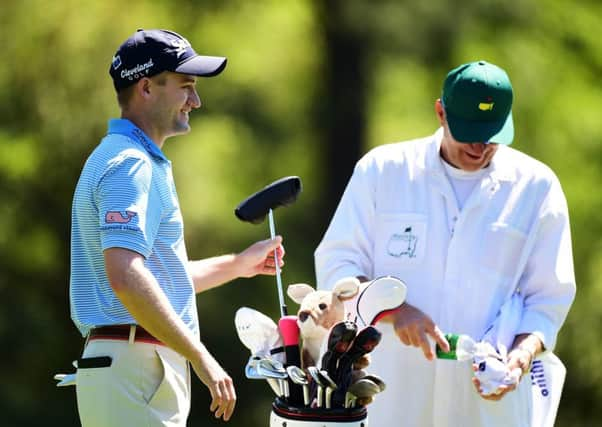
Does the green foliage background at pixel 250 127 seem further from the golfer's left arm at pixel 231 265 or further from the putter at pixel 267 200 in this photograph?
the putter at pixel 267 200

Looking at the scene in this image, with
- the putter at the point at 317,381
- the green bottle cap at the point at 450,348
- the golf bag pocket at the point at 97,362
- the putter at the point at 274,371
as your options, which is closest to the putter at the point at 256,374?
the putter at the point at 274,371

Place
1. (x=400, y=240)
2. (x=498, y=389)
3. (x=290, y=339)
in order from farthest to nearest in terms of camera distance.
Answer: (x=400, y=240) → (x=498, y=389) → (x=290, y=339)

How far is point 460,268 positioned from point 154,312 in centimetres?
107

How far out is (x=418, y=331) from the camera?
147 inches

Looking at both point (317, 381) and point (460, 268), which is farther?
point (460, 268)

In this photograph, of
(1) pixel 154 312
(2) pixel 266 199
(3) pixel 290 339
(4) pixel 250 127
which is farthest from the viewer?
(4) pixel 250 127

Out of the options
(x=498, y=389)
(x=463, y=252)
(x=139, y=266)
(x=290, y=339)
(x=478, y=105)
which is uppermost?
(x=478, y=105)

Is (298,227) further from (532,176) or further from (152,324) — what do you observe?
(152,324)

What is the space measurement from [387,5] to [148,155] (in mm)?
6115

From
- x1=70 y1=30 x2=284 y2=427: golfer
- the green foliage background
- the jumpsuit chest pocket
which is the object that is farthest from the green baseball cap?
the green foliage background

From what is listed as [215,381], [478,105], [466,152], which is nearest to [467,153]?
[466,152]

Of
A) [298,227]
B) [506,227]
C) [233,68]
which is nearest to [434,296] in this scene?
[506,227]

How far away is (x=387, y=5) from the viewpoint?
367 inches

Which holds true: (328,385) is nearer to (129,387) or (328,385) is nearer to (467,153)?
(129,387)
